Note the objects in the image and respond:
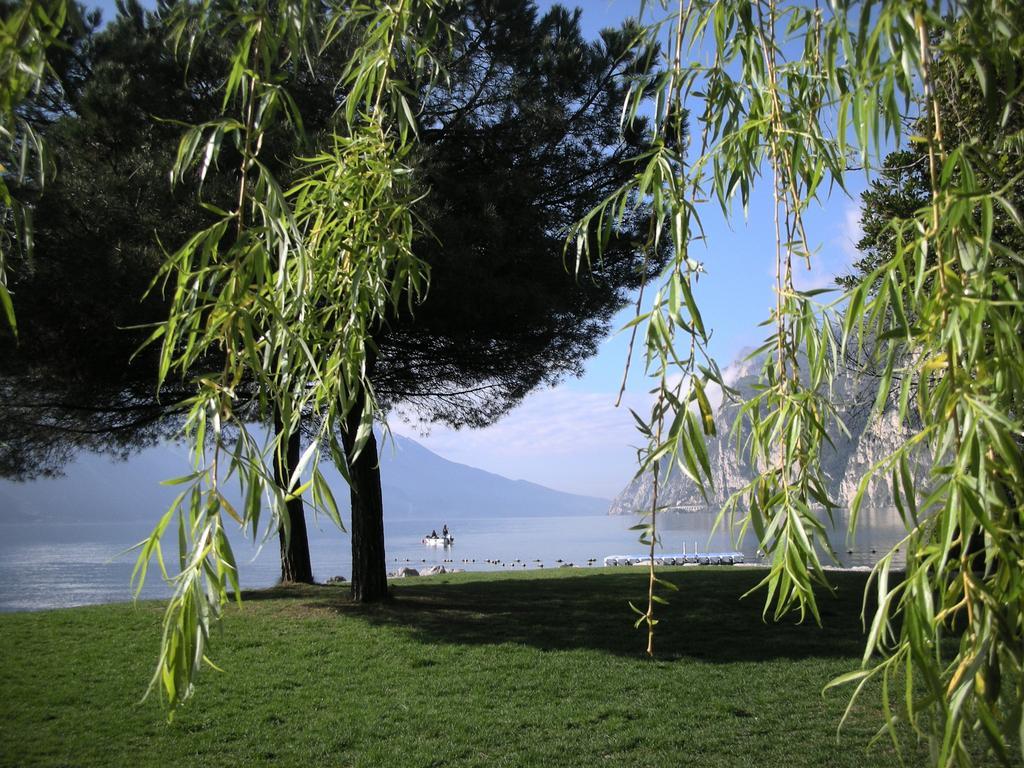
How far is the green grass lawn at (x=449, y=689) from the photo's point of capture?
4500 millimetres

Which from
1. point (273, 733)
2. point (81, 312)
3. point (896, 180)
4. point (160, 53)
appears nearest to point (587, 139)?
point (896, 180)

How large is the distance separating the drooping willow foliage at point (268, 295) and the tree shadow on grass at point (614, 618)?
18.5 feet

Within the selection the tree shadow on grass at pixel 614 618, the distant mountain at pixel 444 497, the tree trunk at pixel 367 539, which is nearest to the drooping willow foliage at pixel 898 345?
the tree shadow on grass at pixel 614 618

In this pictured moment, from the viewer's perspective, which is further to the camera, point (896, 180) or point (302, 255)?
point (896, 180)

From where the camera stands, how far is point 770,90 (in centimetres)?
142

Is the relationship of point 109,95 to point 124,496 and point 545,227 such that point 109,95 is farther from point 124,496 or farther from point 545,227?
point 124,496

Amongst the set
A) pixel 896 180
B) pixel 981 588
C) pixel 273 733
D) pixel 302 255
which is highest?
pixel 896 180

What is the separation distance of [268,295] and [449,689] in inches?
191

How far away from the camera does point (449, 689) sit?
5.74 meters

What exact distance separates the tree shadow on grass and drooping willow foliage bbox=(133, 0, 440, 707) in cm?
565

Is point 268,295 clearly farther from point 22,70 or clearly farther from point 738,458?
point 738,458

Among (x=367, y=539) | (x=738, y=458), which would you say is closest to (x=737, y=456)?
(x=738, y=458)

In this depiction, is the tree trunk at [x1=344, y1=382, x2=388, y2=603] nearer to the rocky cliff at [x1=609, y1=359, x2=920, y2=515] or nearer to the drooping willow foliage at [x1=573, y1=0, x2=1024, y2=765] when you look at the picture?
the rocky cliff at [x1=609, y1=359, x2=920, y2=515]

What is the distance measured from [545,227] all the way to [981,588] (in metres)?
7.37
